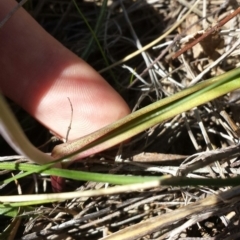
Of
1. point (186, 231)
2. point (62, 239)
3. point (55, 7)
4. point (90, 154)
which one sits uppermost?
point (55, 7)

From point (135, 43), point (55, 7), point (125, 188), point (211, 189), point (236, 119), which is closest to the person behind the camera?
point (125, 188)

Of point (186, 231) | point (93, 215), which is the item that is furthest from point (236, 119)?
point (93, 215)

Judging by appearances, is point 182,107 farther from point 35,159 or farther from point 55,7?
point 55,7

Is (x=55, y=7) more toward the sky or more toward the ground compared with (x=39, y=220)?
more toward the sky

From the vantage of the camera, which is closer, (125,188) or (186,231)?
(125,188)

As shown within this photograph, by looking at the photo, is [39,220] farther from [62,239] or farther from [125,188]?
[125,188]

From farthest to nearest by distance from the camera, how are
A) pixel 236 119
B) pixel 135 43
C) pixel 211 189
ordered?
pixel 135 43 < pixel 236 119 < pixel 211 189
